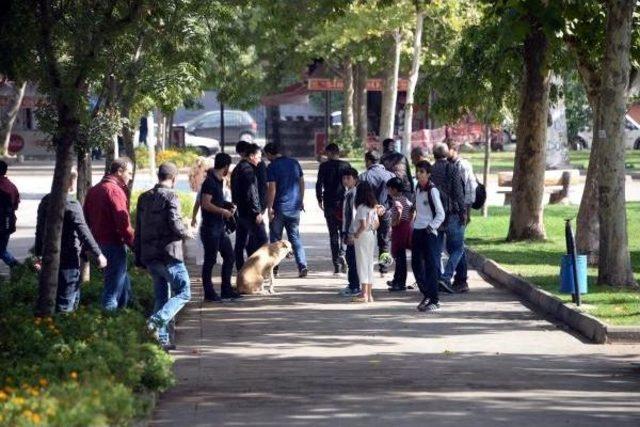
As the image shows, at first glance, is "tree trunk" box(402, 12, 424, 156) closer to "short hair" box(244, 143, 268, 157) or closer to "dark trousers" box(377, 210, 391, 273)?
"dark trousers" box(377, 210, 391, 273)

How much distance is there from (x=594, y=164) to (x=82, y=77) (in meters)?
9.54

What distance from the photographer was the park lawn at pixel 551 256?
15.6 m

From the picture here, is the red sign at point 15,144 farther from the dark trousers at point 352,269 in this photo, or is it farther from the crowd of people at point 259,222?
the dark trousers at point 352,269

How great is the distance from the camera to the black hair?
57.7 ft

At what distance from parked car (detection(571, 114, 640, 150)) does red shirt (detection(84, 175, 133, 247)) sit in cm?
5251

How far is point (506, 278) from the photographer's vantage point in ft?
63.7

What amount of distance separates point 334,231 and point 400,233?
177 cm

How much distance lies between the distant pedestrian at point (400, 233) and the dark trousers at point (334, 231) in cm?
145

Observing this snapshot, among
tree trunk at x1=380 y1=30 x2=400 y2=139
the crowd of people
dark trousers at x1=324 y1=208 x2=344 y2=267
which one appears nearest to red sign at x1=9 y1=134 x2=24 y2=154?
tree trunk at x1=380 y1=30 x2=400 y2=139

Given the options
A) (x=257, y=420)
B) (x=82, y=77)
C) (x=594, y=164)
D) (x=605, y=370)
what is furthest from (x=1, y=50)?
(x=594, y=164)

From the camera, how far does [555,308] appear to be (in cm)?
1641

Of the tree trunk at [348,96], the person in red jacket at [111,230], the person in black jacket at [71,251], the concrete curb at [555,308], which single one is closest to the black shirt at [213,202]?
the person in red jacket at [111,230]

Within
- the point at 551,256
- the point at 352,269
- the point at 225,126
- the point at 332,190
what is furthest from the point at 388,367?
the point at 225,126

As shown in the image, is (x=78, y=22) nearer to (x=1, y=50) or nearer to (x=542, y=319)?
(x=1, y=50)
